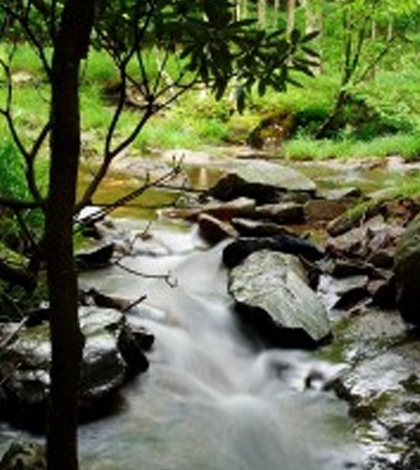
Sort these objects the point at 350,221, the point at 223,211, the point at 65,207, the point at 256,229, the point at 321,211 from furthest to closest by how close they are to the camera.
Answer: the point at 321,211 < the point at 223,211 < the point at 350,221 < the point at 256,229 < the point at 65,207

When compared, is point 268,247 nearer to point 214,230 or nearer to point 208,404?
point 214,230

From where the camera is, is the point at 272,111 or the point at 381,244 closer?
the point at 381,244

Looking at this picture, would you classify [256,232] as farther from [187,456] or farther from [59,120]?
[59,120]

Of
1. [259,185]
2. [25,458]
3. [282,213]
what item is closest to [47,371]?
[25,458]

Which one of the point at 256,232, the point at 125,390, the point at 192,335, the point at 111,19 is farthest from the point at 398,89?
the point at 111,19

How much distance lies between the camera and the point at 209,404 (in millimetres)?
5016

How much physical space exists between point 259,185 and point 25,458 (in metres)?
6.74

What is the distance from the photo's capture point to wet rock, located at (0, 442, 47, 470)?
126 inches

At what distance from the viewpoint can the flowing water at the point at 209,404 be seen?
4289 mm

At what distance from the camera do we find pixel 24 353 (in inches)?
178

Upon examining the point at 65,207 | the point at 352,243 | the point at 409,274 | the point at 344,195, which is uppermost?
the point at 65,207

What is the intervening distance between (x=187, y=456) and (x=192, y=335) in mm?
1655

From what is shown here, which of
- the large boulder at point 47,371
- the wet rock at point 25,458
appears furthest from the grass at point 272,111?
the wet rock at point 25,458

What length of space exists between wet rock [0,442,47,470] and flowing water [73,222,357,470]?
77cm
